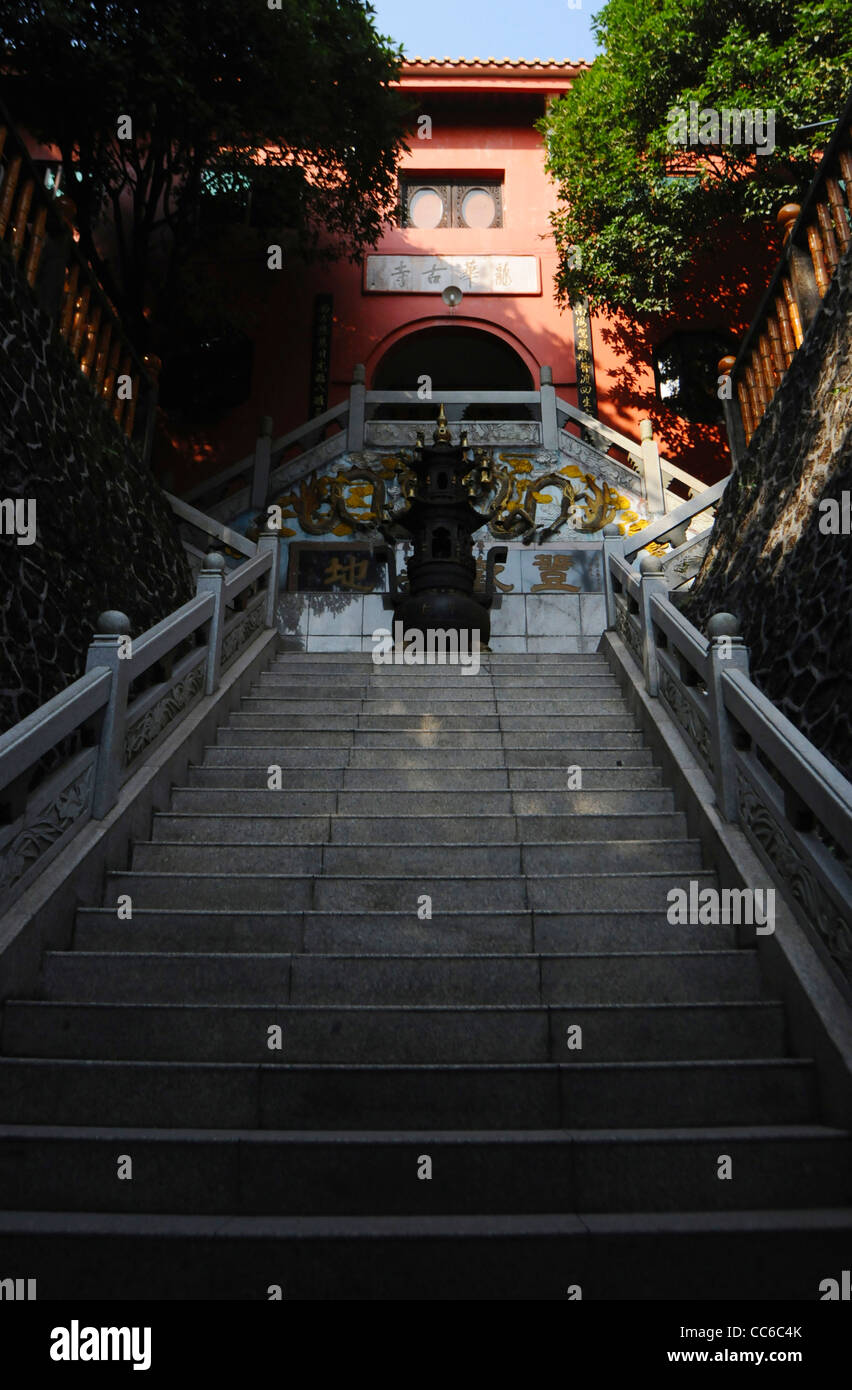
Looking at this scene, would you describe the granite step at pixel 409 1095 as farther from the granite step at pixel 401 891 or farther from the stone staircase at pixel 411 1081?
the granite step at pixel 401 891

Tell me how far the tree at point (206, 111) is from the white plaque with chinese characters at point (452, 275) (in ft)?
5.60

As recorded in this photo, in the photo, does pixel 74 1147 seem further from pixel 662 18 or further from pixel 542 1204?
pixel 662 18

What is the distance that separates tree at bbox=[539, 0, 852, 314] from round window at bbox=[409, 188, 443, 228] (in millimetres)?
2440

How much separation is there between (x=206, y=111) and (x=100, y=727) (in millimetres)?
9152

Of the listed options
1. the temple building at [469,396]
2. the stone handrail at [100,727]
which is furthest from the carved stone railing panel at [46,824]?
the temple building at [469,396]

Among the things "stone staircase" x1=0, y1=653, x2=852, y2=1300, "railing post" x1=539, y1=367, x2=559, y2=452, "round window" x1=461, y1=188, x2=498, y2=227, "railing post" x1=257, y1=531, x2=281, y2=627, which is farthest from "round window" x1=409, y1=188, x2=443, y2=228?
"stone staircase" x1=0, y1=653, x2=852, y2=1300

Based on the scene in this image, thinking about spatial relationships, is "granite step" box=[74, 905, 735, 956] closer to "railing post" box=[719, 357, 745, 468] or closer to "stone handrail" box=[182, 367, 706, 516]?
"railing post" box=[719, 357, 745, 468]

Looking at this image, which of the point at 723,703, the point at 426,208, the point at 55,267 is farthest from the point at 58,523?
the point at 426,208

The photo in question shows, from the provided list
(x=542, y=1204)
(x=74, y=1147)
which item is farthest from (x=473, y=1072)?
(x=74, y=1147)

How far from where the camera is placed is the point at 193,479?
1451 cm

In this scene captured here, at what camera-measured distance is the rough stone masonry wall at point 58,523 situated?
502 cm

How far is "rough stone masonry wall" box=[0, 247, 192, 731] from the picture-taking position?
5020 millimetres

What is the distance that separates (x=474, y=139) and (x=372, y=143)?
15.2 ft

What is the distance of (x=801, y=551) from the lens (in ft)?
17.6
